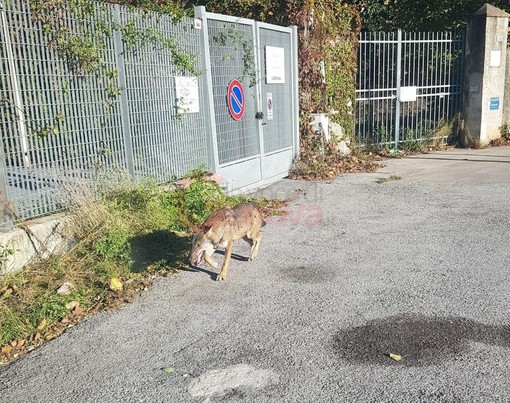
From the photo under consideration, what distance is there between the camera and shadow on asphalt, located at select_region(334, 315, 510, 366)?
11.9 ft

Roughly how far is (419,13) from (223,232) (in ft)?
49.7

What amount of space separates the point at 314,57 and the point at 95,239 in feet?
23.4

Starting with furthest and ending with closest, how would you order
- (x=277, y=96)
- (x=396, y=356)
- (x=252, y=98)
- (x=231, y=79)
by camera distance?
(x=277, y=96) → (x=252, y=98) → (x=231, y=79) → (x=396, y=356)

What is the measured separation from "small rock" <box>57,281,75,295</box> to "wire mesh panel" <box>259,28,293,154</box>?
5505 millimetres

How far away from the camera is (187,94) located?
25.2 feet

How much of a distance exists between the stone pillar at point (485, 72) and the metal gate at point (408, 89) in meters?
0.37

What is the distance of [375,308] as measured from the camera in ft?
14.6

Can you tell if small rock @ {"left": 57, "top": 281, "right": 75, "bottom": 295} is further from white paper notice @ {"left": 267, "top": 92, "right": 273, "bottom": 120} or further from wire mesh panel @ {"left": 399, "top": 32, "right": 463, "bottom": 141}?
wire mesh panel @ {"left": 399, "top": 32, "right": 463, "bottom": 141}

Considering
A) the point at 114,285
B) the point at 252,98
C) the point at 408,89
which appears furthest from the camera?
the point at 408,89

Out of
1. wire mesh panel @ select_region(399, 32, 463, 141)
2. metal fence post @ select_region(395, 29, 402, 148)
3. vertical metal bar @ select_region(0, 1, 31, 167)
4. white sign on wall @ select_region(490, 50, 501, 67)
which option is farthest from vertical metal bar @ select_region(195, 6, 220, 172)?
white sign on wall @ select_region(490, 50, 501, 67)

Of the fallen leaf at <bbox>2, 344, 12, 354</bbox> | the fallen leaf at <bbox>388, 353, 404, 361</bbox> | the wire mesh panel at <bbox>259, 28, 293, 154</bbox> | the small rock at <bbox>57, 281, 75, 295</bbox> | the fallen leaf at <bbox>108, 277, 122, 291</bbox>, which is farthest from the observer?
the wire mesh panel at <bbox>259, 28, 293, 154</bbox>

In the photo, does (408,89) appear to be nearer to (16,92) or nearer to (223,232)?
(223,232)

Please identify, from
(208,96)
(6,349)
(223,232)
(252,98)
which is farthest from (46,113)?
(252,98)

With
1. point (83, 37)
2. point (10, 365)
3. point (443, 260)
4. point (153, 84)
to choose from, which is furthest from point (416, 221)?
point (10, 365)
